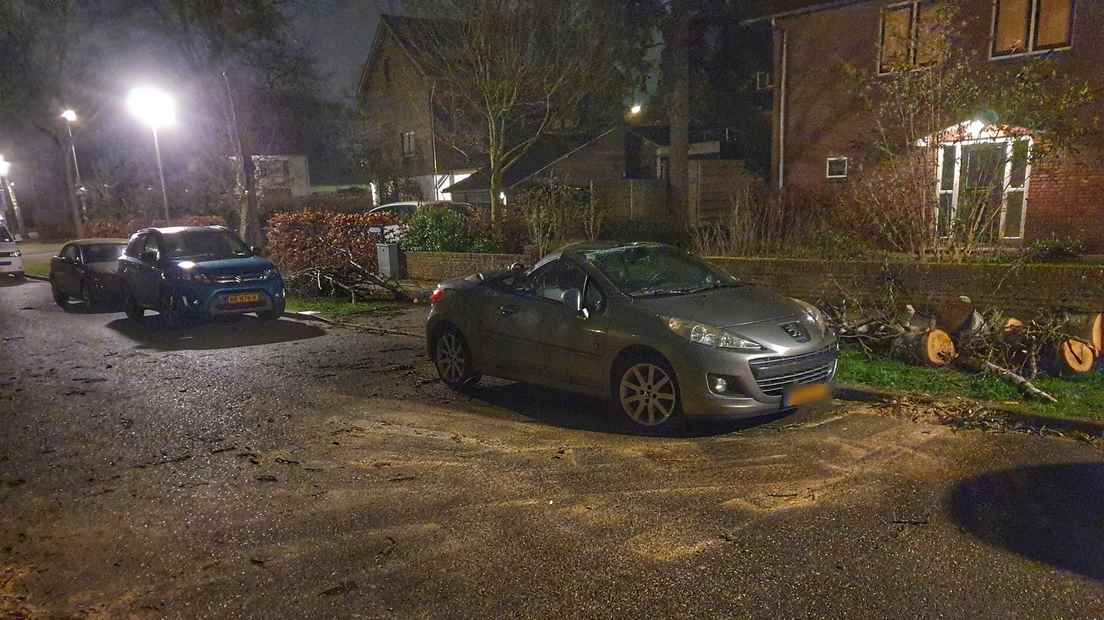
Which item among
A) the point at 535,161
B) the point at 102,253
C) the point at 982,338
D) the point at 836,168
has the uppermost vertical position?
the point at 535,161

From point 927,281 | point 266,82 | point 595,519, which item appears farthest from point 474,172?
point 595,519

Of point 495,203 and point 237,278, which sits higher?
point 495,203

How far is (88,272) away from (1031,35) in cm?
1935

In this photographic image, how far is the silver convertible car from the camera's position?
5.75 meters

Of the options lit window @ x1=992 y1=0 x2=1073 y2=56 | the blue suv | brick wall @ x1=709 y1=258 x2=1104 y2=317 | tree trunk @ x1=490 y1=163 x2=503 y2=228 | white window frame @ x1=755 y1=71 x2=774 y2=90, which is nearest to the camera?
brick wall @ x1=709 y1=258 x2=1104 y2=317

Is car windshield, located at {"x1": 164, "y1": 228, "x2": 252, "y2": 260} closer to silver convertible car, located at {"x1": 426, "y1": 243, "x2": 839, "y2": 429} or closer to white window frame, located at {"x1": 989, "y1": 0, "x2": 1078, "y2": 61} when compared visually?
silver convertible car, located at {"x1": 426, "y1": 243, "x2": 839, "y2": 429}

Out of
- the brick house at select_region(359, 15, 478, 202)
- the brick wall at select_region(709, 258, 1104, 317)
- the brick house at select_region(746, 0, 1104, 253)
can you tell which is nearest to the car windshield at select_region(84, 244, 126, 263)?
the brick wall at select_region(709, 258, 1104, 317)

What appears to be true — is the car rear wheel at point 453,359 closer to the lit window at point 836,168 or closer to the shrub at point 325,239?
the shrub at point 325,239

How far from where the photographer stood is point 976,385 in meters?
6.93

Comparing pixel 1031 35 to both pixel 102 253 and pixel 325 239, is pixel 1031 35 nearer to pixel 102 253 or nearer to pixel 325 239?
A: pixel 325 239

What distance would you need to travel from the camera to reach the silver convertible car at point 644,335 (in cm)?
575

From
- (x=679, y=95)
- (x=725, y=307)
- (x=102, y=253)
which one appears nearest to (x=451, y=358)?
(x=725, y=307)

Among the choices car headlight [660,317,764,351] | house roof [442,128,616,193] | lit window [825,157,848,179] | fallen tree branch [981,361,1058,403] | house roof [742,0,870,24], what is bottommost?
fallen tree branch [981,361,1058,403]

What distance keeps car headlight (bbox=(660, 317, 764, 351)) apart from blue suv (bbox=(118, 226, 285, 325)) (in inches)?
337
